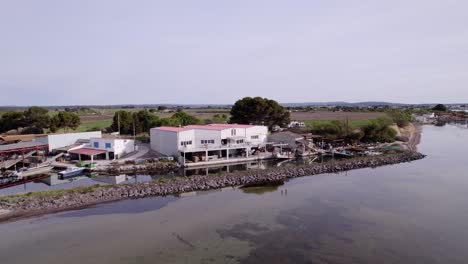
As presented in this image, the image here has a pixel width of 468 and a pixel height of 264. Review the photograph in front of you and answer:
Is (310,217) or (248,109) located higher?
(248,109)

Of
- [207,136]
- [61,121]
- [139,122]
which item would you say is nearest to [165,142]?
[207,136]

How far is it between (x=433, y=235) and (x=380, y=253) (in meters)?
3.69

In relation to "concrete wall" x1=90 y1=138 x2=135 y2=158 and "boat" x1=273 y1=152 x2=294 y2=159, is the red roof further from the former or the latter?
"boat" x1=273 y1=152 x2=294 y2=159

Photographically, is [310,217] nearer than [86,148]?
Yes

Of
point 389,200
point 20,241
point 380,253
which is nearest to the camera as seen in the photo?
point 380,253

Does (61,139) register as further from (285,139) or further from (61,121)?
(285,139)

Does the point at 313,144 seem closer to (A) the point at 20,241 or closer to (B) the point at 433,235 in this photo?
(B) the point at 433,235

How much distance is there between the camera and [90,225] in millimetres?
15227

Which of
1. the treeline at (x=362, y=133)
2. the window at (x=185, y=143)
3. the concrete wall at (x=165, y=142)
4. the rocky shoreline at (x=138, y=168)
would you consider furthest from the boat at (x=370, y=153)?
the rocky shoreline at (x=138, y=168)

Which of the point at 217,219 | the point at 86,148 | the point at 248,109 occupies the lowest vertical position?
the point at 217,219

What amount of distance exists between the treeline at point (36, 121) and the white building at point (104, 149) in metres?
13.8

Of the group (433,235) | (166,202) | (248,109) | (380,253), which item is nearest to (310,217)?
(380,253)

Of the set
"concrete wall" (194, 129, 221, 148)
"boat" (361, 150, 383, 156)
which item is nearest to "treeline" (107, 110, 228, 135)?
"concrete wall" (194, 129, 221, 148)

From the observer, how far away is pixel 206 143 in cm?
3189
